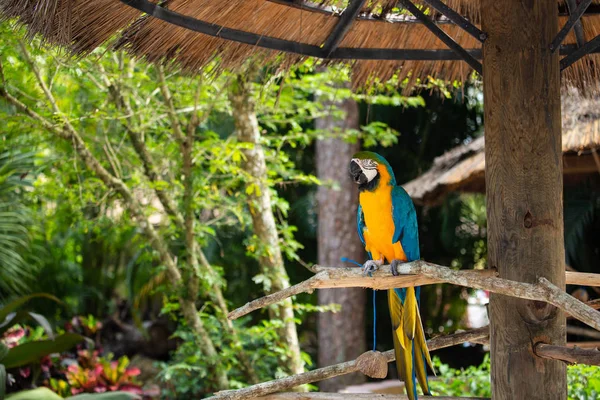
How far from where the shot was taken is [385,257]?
2.36 meters

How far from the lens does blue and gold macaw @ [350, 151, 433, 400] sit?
2.03 meters

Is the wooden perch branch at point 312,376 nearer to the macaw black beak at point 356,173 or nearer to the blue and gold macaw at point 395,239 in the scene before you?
the blue and gold macaw at point 395,239

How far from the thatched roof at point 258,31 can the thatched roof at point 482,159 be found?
169 centimetres

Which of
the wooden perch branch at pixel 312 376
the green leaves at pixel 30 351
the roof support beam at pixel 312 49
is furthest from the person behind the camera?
the green leaves at pixel 30 351

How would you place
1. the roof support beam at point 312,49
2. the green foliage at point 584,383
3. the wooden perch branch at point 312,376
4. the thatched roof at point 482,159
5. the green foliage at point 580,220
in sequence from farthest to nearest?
the green foliage at point 580,220 → the thatched roof at point 482,159 → the green foliage at point 584,383 → the roof support beam at point 312,49 → the wooden perch branch at point 312,376

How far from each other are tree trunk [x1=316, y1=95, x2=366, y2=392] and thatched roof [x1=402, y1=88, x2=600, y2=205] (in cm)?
79

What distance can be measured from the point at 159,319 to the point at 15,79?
12.9ft

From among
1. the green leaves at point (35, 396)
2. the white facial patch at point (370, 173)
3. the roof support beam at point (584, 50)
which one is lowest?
the green leaves at point (35, 396)

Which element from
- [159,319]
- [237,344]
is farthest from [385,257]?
[159,319]

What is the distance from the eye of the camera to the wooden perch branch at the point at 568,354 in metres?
1.62

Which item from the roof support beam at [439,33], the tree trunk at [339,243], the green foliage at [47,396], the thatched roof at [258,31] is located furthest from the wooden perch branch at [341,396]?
the tree trunk at [339,243]

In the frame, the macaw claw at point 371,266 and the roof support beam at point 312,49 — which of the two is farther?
the roof support beam at point 312,49

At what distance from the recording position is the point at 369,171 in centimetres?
209

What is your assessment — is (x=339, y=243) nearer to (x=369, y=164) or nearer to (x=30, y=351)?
(x=30, y=351)
